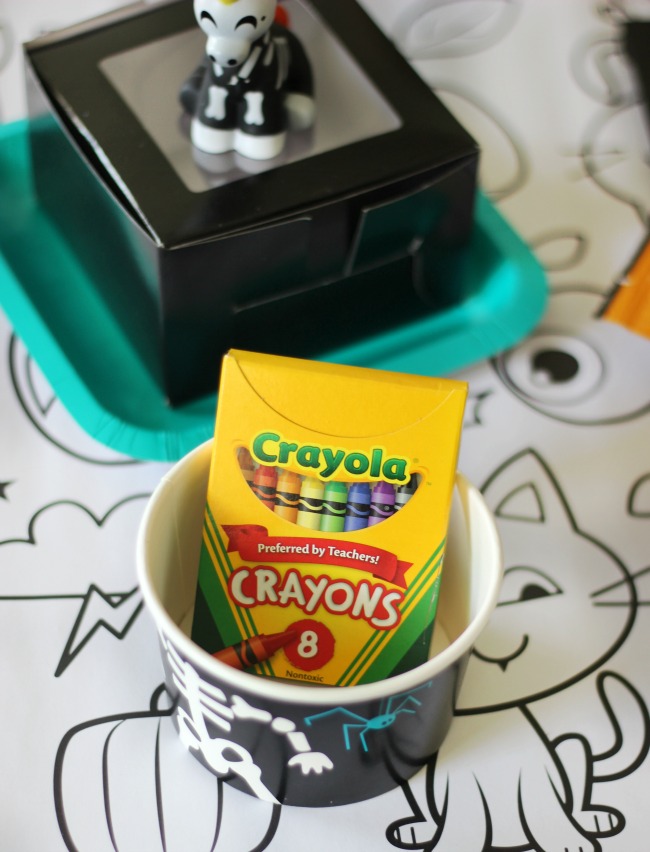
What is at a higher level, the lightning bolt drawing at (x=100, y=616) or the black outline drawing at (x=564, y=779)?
the lightning bolt drawing at (x=100, y=616)

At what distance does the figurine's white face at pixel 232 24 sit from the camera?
490 mm

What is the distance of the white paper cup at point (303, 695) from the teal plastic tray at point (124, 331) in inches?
4.4

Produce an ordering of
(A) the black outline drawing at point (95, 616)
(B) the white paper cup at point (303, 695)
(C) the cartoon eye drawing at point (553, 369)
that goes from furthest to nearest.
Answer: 1. (C) the cartoon eye drawing at point (553, 369)
2. (A) the black outline drawing at point (95, 616)
3. (B) the white paper cup at point (303, 695)

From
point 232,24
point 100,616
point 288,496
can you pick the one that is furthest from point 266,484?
point 232,24

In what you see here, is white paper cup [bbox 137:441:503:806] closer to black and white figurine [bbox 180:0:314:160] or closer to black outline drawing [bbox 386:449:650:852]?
black outline drawing [bbox 386:449:650:852]

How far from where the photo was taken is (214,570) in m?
0.44

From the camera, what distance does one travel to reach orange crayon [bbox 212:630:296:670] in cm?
43

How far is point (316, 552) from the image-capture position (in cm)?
43

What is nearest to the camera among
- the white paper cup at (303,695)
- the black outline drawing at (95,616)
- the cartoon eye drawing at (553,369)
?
the white paper cup at (303,695)

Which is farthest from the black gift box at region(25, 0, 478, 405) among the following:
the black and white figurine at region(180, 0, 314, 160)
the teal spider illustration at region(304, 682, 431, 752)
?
the teal spider illustration at region(304, 682, 431, 752)

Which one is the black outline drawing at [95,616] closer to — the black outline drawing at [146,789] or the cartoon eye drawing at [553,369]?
the black outline drawing at [146,789]

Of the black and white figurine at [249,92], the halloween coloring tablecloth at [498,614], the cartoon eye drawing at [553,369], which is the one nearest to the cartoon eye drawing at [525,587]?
the halloween coloring tablecloth at [498,614]

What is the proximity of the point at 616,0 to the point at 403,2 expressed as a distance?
6.3 inches

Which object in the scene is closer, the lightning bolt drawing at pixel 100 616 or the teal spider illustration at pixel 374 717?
the teal spider illustration at pixel 374 717
